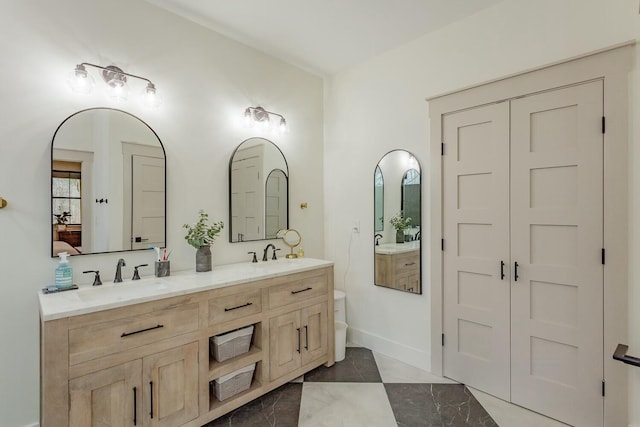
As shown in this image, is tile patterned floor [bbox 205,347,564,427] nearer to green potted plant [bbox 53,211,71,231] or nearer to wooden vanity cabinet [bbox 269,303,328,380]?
wooden vanity cabinet [bbox 269,303,328,380]

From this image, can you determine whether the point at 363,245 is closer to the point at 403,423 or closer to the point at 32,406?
the point at 403,423

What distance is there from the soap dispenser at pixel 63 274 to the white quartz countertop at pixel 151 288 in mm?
66

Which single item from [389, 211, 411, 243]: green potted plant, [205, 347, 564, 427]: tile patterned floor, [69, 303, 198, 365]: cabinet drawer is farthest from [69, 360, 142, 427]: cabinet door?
[389, 211, 411, 243]: green potted plant

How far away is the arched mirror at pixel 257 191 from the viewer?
2.79 m

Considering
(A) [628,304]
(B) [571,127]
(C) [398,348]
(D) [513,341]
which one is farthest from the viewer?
(C) [398,348]

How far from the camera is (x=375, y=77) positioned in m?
3.13

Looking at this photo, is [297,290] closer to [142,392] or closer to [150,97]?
[142,392]

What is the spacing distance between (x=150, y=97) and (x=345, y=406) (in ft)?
8.43

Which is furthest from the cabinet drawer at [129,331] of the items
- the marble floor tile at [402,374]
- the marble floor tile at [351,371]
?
the marble floor tile at [402,374]

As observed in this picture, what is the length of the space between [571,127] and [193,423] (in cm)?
294

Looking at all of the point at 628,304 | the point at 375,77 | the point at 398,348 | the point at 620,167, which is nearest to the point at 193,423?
the point at 398,348

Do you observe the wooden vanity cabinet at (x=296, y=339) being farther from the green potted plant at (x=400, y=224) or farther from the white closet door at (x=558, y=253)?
the white closet door at (x=558, y=253)

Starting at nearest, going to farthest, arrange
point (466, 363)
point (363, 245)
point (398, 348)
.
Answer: point (466, 363) → point (398, 348) → point (363, 245)

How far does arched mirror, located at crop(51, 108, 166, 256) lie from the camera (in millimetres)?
1970
